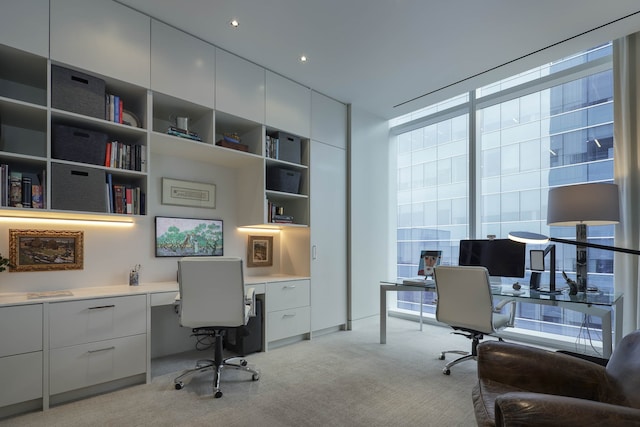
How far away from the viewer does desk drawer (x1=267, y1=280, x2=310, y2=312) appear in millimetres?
3678

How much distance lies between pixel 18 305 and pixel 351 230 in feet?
11.0

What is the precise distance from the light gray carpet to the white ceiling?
2977mm

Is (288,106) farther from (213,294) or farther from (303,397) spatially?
(303,397)

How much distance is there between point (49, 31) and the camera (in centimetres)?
248

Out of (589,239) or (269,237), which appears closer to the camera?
(589,239)

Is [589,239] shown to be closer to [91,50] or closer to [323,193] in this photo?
[323,193]

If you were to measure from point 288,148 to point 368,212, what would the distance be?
1.54m

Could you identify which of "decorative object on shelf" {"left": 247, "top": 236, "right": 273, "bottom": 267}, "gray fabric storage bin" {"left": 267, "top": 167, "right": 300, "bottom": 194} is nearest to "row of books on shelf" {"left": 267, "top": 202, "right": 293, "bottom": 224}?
"gray fabric storage bin" {"left": 267, "top": 167, "right": 300, "bottom": 194}

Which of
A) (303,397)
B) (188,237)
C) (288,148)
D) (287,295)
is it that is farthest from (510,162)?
(188,237)

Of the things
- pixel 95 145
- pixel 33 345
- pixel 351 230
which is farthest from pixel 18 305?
pixel 351 230

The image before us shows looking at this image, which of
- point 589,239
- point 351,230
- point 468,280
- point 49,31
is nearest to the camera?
point 49,31

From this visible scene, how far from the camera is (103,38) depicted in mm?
2719

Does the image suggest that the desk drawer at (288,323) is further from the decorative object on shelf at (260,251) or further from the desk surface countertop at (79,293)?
the desk surface countertop at (79,293)

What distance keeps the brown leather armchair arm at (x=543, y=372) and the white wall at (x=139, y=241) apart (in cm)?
279
